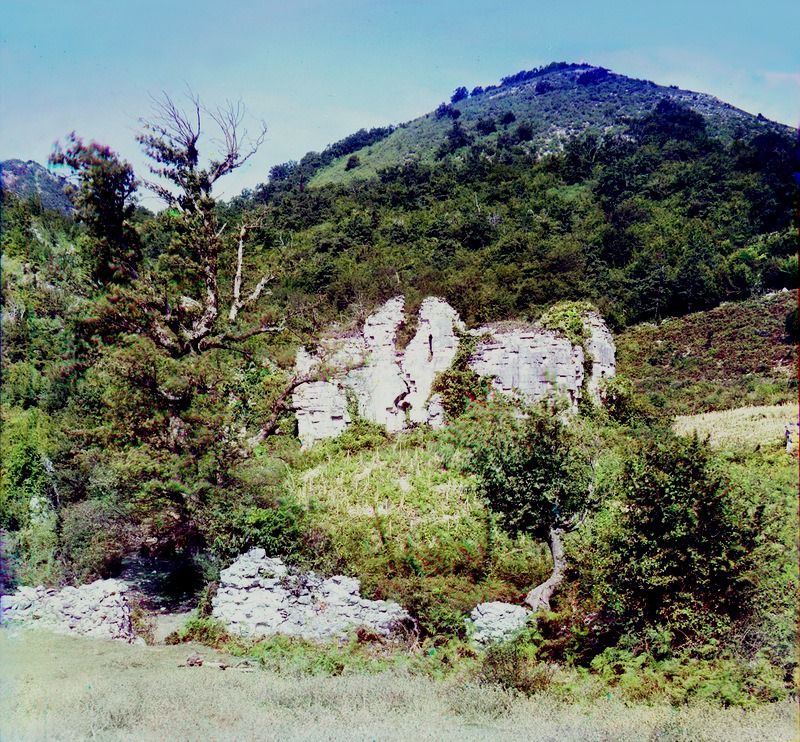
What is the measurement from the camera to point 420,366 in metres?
19.3

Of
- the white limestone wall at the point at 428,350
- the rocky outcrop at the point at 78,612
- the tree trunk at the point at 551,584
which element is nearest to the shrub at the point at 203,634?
the rocky outcrop at the point at 78,612

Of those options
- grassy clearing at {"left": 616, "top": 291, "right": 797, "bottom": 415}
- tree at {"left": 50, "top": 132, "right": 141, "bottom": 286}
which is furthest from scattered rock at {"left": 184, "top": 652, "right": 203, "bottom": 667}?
grassy clearing at {"left": 616, "top": 291, "right": 797, "bottom": 415}

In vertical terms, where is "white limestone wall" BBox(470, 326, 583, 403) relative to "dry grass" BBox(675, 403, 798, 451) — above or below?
above

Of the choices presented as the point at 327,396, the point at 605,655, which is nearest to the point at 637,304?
the point at 327,396

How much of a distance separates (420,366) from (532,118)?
284 ft

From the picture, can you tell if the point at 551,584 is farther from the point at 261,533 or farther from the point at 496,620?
the point at 261,533

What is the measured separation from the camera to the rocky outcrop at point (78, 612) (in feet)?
29.8

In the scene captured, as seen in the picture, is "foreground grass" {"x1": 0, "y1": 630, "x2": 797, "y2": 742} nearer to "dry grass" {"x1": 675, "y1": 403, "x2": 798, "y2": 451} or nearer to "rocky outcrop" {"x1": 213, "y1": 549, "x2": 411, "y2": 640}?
"rocky outcrop" {"x1": 213, "y1": 549, "x2": 411, "y2": 640}

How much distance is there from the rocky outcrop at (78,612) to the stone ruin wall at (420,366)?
27.7ft

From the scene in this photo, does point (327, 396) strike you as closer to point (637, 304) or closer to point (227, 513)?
point (227, 513)

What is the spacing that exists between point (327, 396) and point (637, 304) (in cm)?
2977

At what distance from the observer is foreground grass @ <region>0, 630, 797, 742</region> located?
5.24 m

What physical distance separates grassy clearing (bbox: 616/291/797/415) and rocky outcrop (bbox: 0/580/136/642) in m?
Result: 21.8

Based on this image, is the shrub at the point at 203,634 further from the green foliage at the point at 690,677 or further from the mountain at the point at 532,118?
the mountain at the point at 532,118
